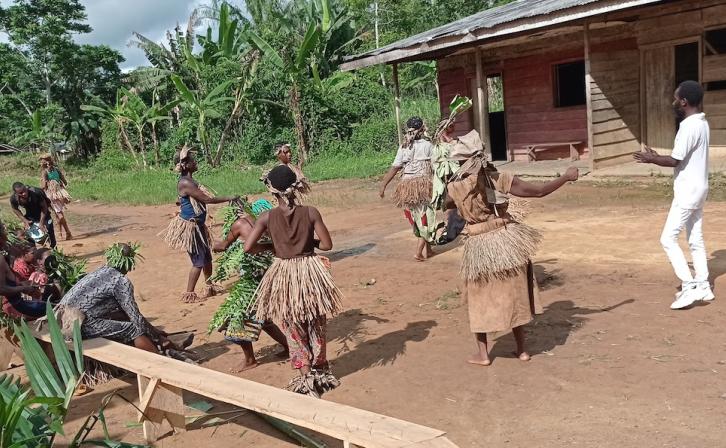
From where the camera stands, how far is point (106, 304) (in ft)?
15.1

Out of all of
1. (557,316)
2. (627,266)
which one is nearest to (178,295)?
(557,316)

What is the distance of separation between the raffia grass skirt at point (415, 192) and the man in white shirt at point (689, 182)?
2.74m

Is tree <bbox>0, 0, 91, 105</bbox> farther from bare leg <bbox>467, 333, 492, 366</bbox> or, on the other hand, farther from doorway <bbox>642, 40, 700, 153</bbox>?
bare leg <bbox>467, 333, 492, 366</bbox>

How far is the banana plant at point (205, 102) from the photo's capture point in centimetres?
1938

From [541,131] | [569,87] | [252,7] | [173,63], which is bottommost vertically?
[541,131]

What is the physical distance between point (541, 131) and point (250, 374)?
1148 cm

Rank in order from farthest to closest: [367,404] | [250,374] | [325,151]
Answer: [325,151]
[250,374]
[367,404]

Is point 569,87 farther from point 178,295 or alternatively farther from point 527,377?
point 527,377

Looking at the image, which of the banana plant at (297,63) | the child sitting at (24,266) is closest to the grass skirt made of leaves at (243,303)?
the child sitting at (24,266)

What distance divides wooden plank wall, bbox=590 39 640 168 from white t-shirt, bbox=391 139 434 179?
20.2 feet

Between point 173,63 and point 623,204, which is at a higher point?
point 173,63

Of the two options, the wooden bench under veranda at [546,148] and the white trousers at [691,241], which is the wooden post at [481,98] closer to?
the wooden bench under veranda at [546,148]

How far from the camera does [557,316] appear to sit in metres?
5.17

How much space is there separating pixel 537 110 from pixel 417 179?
8.38m
